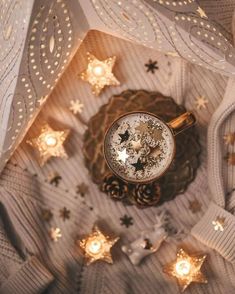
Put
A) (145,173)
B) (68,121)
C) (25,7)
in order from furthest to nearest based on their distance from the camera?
(68,121) < (145,173) < (25,7)

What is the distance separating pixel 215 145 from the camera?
104 cm

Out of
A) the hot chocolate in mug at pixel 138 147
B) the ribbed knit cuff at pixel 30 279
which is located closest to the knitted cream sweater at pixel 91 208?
the ribbed knit cuff at pixel 30 279

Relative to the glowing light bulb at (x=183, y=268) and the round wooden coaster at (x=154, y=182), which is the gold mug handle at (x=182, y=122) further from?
the glowing light bulb at (x=183, y=268)

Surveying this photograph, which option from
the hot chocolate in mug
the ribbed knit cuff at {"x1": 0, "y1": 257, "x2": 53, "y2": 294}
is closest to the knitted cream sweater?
the ribbed knit cuff at {"x1": 0, "y1": 257, "x2": 53, "y2": 294}

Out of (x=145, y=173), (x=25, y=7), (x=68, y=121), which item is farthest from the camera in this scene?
(x=68, y=121)

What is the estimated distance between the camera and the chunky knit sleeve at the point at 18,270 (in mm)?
1084

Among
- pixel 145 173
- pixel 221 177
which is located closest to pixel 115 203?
pixel 145 173

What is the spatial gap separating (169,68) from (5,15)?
14.5 inches

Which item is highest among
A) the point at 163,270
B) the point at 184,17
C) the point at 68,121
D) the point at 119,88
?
the point at 184,17

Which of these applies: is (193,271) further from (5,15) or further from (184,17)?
(5,15)

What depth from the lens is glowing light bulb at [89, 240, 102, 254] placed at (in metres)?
1.08

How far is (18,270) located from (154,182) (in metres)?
0.36

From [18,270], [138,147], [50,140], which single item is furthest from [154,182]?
[18,270]

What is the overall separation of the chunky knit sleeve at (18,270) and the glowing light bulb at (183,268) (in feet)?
0.92
